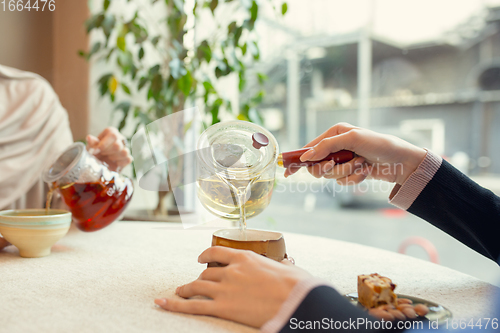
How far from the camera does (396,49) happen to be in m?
1.71

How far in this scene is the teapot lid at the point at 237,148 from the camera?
26.8 inches

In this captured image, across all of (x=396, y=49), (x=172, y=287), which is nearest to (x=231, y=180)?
(x=172, y=287)

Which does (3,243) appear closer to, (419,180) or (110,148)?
(110,148)

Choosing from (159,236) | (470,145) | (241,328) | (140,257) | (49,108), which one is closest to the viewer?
(241,328)

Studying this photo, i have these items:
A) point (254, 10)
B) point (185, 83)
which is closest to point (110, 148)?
point (185, 83)

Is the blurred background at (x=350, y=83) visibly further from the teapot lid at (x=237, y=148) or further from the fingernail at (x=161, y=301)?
the fingernail at (x=161, y=301)

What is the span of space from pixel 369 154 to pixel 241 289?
0.40 metres

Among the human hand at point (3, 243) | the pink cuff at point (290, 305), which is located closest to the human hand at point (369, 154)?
the pink cuff at point (290, 305)

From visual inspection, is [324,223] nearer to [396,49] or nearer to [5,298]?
[396,49]

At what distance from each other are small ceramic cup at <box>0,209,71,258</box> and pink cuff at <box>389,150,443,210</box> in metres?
0.67

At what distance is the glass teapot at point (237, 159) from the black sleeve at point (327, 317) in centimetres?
23

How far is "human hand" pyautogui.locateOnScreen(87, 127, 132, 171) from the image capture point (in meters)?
1.11

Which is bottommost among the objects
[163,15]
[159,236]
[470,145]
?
[159,236]

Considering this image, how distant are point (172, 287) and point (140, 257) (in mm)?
213
